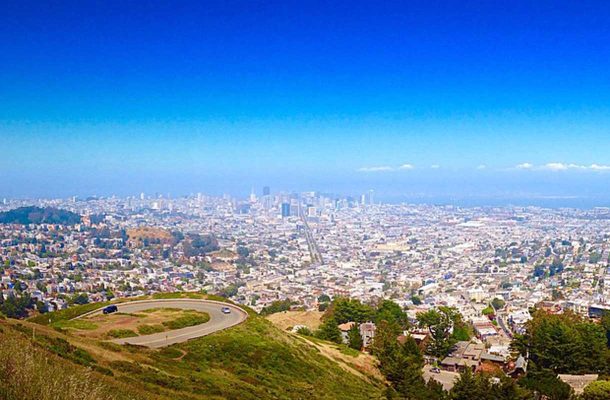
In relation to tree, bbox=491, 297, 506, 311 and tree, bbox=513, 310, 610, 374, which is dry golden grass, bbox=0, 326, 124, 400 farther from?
tree, bbox=491, 297, 506, 311

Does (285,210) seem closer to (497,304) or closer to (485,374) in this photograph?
(497,304)

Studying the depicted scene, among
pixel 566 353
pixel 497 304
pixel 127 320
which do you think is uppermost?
pixel 127 320

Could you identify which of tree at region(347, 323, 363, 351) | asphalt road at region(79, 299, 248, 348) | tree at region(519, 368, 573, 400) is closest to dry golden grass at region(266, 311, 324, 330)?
tree at region(347, 323, 363, 351)

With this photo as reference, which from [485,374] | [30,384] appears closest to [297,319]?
[485,374]

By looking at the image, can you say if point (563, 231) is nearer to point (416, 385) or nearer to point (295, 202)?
point (295, 202)

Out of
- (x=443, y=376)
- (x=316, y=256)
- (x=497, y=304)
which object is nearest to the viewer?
(x=443, y=376)

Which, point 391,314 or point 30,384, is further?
point 391,314
